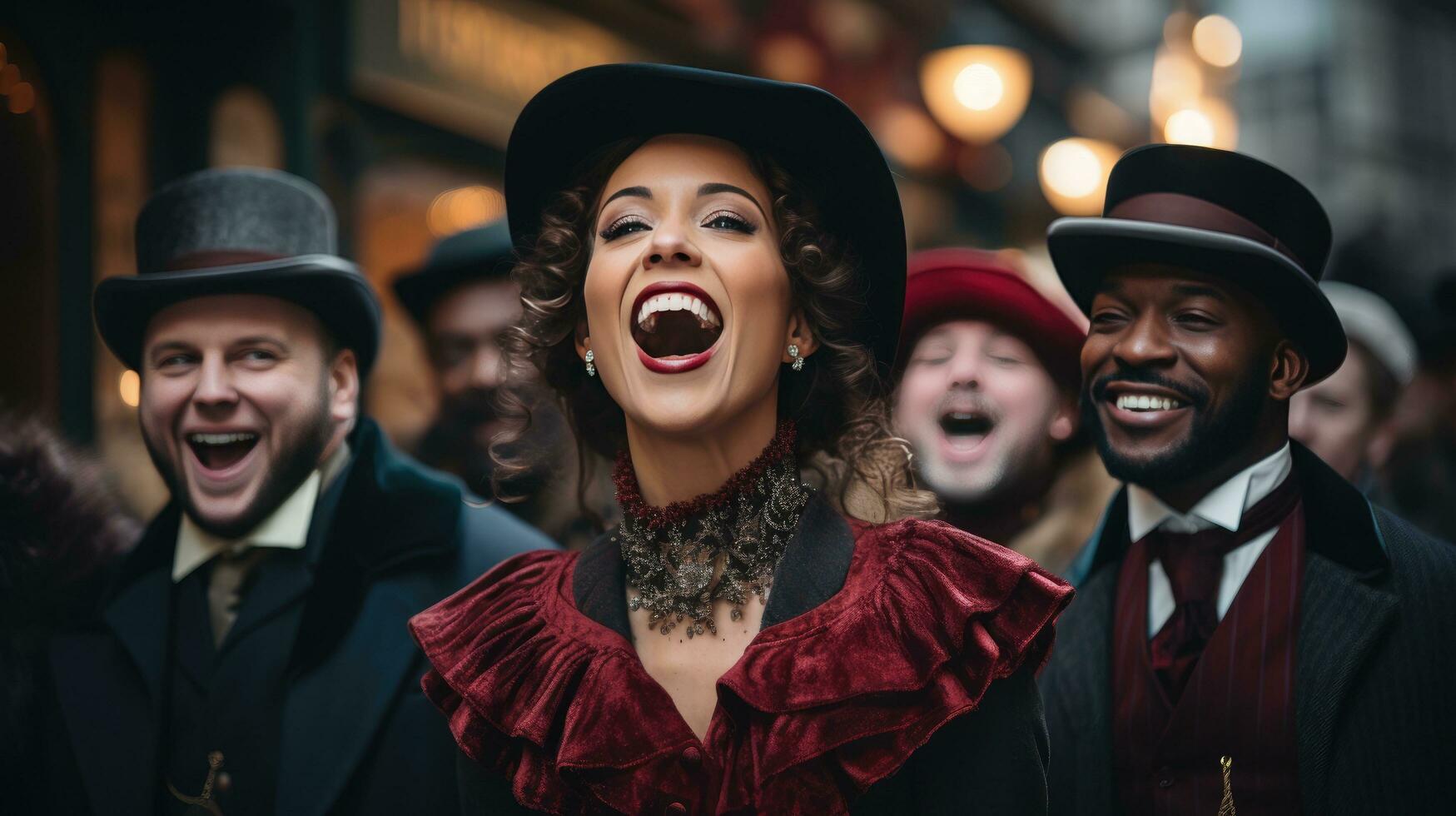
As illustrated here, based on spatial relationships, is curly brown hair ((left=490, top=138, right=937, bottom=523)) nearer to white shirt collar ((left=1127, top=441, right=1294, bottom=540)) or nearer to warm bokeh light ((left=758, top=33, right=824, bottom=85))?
white shirt collar ((left=1127, top=441, right=1294, bottom=540))

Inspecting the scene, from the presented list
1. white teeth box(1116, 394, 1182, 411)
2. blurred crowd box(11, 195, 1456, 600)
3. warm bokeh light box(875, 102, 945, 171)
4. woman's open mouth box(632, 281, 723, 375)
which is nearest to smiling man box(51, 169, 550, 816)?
blurred crowd box(11, 195, 1456, 600)

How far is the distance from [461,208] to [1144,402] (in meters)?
4.80

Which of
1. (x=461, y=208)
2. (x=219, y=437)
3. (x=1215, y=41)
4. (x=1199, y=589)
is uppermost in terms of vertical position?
(x=1215, y=41)

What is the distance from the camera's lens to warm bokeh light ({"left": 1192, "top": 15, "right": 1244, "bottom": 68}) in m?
6.54

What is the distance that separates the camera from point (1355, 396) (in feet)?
14.6

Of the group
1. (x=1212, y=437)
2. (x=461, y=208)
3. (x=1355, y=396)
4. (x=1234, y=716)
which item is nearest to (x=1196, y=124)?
(x=1355, y=396)

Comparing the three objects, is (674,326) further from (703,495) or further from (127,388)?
(127,388)

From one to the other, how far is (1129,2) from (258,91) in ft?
46.2

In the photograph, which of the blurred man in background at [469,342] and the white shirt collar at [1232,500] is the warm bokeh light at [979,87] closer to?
the blurred man in background at [469,342]

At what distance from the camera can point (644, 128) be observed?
8.00 ft

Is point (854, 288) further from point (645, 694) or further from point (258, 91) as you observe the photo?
point (258, 91)

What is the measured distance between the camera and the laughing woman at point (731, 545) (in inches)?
83.0

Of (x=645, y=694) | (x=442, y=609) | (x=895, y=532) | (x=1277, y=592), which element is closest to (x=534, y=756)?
(x=645, y=694)

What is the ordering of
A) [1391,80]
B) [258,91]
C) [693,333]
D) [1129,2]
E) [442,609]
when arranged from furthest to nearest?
[1391,80]
[1129,2]
[258,91]
[442,609]
[693,333]
